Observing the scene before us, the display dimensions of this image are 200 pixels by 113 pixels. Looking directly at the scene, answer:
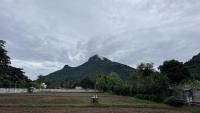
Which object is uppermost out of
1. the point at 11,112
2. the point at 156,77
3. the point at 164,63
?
the point at 164,63

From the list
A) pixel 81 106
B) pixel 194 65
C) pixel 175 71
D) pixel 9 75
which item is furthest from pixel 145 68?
pixel 9 75

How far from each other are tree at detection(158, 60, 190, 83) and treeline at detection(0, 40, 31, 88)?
47777mm

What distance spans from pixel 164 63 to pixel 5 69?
52.9 m

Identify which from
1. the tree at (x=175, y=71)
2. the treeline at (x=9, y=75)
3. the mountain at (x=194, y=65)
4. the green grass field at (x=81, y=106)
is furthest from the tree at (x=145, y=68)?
the treeline at (x=9, y=75)

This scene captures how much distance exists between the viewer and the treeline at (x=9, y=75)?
4063 inches

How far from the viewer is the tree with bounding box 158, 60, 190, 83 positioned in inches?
2980

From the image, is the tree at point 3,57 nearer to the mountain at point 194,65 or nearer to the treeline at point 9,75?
the treeline at point 9,75

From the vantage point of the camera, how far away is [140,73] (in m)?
73.8

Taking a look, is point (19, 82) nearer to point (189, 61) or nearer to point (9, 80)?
point (9, 80)

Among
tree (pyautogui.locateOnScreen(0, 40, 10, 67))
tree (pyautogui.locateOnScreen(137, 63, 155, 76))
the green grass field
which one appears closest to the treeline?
tree (pyautogui.locateOnScreen(0, 40, 10, 67))

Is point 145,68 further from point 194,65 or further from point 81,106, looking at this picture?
point 81,106

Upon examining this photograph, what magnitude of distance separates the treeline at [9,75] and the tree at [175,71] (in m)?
47.8

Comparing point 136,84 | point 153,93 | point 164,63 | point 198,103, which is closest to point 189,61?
point 164,63

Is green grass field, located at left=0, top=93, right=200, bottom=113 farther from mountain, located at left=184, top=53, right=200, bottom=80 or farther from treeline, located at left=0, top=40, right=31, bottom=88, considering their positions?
treeline, located at left=0, top=40, right=31, bottom=88
